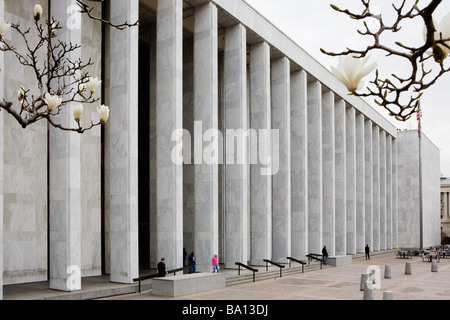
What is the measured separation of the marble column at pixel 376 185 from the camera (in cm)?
5384

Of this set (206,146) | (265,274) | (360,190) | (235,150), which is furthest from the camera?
(360,190)

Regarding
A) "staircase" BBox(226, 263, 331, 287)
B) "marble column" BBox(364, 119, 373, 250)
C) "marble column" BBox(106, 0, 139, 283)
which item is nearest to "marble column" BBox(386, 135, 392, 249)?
"marble column" BBox(364, 119, 373, 250)

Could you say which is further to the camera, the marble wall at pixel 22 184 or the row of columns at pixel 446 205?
the row of columns at pixel 446 205

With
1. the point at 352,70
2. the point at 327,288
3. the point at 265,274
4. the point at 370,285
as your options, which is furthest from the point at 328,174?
the point at 352,70

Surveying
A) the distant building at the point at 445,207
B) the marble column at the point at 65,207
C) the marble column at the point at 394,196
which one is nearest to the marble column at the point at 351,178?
the marble column at the point at 394,196

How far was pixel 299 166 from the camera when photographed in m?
36.8

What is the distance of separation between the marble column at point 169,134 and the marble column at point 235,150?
5562 mm

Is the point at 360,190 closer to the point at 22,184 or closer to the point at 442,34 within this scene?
the point at 22,184

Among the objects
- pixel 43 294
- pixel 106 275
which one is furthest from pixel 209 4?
pixel 43 294

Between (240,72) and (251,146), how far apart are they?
16.7 feet

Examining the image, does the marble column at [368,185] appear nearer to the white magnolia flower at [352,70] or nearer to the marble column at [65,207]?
the marble column at [65,207]

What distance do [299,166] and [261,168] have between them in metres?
6.35
